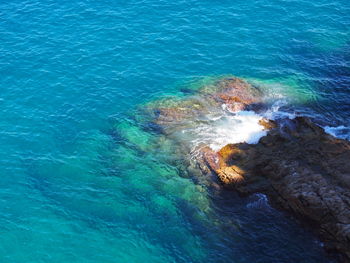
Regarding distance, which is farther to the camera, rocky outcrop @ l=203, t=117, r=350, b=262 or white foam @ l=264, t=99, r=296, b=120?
white foam @ l=264, t=99, r=296, b=120

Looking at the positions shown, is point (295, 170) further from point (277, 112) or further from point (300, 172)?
point (277, 112)

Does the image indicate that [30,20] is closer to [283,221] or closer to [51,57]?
[51,57]

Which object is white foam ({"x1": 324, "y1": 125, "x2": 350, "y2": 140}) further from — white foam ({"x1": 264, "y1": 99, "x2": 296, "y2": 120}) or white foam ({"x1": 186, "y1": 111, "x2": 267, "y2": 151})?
white foam ({"x1": 186, "y1": 111, "x2": 267, "y2": 151})

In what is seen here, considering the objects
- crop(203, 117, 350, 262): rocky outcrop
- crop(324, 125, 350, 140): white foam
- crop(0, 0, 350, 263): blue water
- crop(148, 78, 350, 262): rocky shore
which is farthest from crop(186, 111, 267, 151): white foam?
crop(324, 125, 350, 140): white foam

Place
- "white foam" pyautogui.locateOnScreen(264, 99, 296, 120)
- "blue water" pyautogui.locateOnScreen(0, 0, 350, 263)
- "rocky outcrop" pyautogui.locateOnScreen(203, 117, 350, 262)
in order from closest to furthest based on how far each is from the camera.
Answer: "rocky outcrop" pyautogui.locateOnScreen(203, 117, 350, 262)
"blue water" pyautogui.locateOnScreen(0, 0, 350, 263)
"white foam" pyautogui.locateOnScreen(264, 99, 296, 120)

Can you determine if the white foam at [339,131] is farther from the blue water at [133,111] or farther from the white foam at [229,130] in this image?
the white foam at [229,130]

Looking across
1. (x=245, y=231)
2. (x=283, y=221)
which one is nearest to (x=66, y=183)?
(x=245, y=231)

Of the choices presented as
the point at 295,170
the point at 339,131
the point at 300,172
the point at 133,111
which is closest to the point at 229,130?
the point at 295,170
